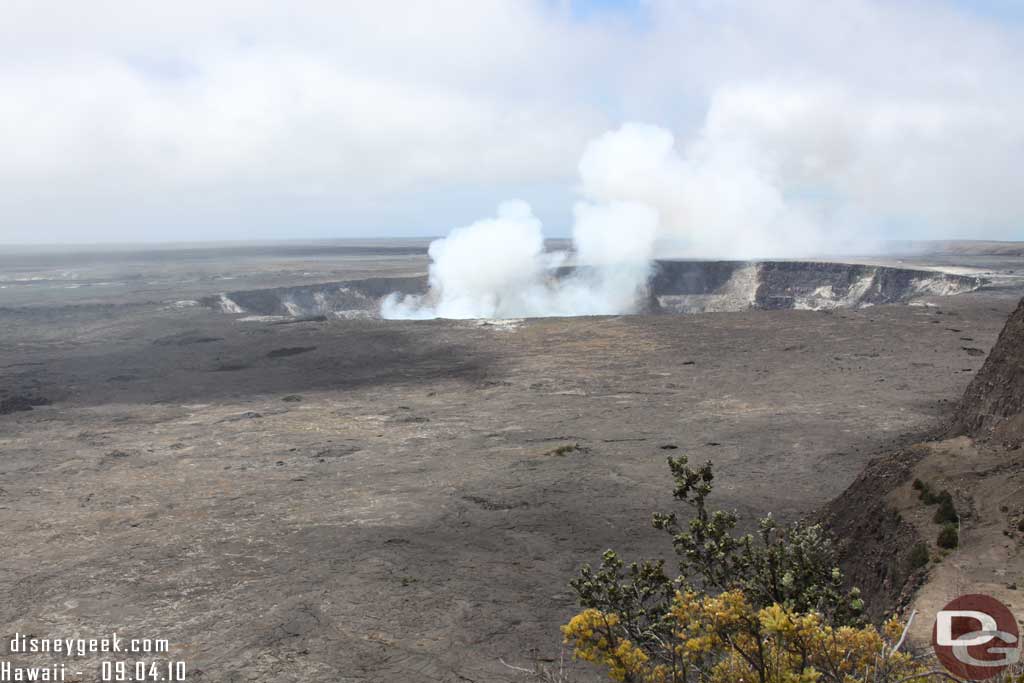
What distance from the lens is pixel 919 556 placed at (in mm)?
8742

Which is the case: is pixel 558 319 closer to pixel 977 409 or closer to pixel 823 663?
pixel 977 409

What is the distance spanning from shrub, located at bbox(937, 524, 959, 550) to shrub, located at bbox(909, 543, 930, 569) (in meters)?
0.17

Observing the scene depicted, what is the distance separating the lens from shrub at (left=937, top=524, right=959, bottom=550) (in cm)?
866

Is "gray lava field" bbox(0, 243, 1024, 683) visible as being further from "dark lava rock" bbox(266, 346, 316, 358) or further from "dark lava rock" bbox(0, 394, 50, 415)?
"dark lava rock" bbox(266, 346, 316, 358)

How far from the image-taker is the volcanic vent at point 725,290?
169 ft

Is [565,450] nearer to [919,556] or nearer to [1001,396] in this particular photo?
[1001,396]


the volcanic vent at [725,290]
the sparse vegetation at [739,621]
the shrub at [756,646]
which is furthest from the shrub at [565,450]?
the volcanic vent at [725,290]

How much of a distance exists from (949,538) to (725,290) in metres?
52.2

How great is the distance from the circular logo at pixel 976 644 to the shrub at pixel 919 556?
3.92 m

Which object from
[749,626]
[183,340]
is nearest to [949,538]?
[749,626]

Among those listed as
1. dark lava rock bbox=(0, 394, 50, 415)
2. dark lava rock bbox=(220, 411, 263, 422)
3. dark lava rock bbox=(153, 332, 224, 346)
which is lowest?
dark lava rock bbox=(0, 394, 50, 415)

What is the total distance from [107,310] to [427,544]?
39.9 m

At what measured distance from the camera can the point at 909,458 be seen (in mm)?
11320

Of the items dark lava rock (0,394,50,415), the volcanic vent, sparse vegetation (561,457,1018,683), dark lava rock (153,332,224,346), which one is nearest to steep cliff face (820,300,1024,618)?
sparse vegetation (561,457,1018,683)
